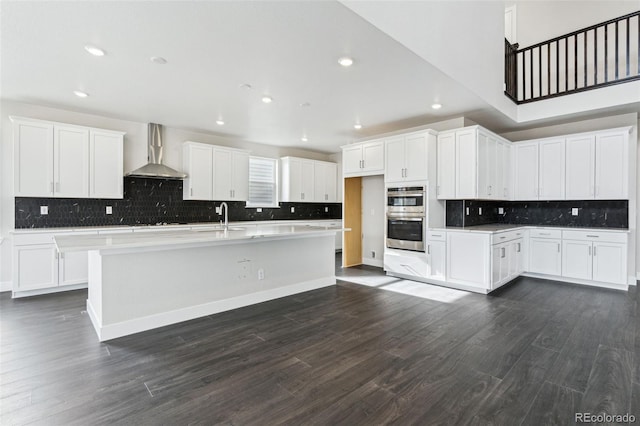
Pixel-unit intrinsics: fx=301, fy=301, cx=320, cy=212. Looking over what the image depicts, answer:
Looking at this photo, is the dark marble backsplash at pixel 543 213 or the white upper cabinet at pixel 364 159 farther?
the white upper cabinet at pixel 364 159

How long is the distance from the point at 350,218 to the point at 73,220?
4.91m

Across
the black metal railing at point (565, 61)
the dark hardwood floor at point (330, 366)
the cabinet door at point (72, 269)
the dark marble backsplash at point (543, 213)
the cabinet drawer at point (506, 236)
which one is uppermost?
the black metal railing at point (565, 61)

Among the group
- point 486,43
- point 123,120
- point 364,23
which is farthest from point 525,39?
point 123,120

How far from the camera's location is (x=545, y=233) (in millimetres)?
5273

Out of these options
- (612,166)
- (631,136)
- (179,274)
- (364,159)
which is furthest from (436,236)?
(179,274)

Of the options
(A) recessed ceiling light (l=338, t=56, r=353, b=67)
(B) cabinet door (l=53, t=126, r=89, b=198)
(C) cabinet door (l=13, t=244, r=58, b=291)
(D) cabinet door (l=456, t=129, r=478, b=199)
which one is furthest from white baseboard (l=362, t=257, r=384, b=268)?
(C) cabinet door (l=13, t=244, r=58, b=291)

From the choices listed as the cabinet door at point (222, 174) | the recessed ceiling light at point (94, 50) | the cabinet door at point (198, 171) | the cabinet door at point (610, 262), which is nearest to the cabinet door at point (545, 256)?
the cabinet door at point (610, 262)

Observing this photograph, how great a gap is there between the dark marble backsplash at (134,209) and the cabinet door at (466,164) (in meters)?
4.50

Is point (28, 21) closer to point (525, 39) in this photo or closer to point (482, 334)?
point (482, 334)

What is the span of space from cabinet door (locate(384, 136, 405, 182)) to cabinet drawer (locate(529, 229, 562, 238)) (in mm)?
2576

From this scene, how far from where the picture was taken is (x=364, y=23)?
2.45 m

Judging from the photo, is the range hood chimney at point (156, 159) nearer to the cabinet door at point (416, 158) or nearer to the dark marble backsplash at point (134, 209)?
the dark marble backsplash at point (134, 209)

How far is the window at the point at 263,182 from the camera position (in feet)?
23.6

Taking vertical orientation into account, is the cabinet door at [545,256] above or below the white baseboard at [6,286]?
above
